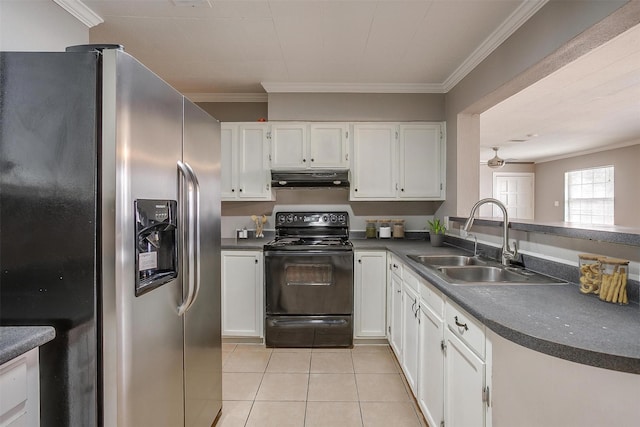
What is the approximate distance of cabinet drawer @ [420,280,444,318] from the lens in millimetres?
1772

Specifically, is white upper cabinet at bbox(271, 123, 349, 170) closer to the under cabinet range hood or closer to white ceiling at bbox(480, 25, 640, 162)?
the under cabinet range hood

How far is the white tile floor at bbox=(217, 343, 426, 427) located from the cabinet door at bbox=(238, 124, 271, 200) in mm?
1504

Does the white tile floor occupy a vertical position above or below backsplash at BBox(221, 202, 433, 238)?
below

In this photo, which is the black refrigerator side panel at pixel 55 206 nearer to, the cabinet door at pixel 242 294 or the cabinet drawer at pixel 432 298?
the cabinet drawer at pixel 432 298

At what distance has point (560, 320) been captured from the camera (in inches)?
47.1

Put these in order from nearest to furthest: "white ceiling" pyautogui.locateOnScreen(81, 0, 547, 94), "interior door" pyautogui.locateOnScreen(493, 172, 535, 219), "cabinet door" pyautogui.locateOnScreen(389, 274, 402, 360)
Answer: "white ceiling" pyautogui.locateOnScreen(81, 0, 547, 94) < "cabinet door" pyautogui.locateOnScreen(389, 274, 402, 360) < "interior door" pyautogui.locateOnScreen(493, 172, 535, 219)

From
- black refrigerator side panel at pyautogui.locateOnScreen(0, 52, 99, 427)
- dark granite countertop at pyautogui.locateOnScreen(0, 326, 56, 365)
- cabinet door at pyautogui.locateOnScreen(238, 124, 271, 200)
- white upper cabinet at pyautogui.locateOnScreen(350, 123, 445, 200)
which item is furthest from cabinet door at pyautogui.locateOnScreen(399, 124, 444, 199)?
dark granite countertop at pyautogui.locateOnScreen(0, 326, 56, 365)

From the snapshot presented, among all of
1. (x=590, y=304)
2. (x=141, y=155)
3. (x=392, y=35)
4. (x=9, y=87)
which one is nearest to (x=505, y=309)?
(x=590, y=304)

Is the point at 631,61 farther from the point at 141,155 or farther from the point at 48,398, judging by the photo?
the point at 48,398

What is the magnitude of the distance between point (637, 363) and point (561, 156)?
9671mm

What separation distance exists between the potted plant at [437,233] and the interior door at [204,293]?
6.83 feet

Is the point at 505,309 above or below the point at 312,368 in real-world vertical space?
Result: above

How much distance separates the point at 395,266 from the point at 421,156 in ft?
4.15

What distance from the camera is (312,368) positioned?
2816 millimetres
